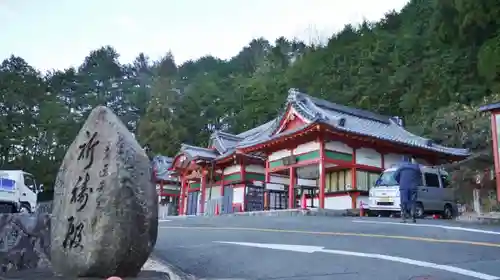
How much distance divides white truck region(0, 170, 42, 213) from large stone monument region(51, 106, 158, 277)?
60.3 feet

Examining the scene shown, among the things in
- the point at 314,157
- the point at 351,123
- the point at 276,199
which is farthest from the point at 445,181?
the point at 276,199

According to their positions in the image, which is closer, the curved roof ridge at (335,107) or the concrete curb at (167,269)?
the concrete curb at (167,269)

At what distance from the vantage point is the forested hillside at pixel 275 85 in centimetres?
2744

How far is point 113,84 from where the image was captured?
5872cm

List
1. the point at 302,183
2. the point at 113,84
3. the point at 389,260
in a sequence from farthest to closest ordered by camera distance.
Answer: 1. the point at 113,84
2. the point at 302,183
3. the point at 389,260

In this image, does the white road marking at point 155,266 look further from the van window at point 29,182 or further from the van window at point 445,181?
the van window at point 29,182

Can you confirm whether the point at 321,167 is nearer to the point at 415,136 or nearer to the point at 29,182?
the point at 415,136

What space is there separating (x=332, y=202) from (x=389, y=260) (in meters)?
15.7

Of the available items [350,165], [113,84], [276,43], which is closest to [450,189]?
[350,165]

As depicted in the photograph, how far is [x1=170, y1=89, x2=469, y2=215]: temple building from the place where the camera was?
67.5ft

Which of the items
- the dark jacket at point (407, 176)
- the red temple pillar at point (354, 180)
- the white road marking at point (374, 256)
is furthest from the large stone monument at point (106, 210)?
the red temple pillar at point (354, 180)

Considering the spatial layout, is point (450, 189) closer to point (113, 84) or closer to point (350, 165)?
point (350, 165)

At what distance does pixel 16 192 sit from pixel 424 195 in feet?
61.7

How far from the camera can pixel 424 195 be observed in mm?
17906
